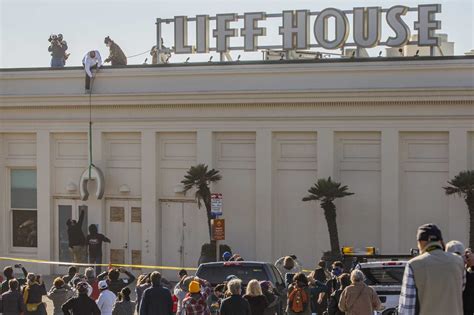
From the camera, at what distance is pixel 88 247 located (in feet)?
97.1

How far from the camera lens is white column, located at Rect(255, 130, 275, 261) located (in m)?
28.2

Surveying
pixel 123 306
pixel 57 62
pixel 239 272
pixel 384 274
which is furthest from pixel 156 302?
pixel 57 62

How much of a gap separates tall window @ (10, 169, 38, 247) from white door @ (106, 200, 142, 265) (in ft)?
8.77

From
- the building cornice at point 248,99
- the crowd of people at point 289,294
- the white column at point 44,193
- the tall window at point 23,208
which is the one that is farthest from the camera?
the tall window at point 23,208

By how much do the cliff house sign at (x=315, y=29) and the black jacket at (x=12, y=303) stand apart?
16357mm


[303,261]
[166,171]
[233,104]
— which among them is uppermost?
[233,104]

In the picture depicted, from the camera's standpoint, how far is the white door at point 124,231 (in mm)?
29875

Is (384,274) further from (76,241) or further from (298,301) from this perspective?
(76,241)

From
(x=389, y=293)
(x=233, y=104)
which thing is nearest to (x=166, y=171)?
(x=233, y=104)

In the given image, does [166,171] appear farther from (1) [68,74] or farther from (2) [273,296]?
(2) [273,296]

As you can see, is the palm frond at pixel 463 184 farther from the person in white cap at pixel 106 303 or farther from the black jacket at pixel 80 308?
the black jacket at pixel 80 308

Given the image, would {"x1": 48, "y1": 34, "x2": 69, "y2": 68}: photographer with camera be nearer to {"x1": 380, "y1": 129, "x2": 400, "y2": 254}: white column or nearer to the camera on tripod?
the camera on tripod

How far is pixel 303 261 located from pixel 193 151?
4426 mm

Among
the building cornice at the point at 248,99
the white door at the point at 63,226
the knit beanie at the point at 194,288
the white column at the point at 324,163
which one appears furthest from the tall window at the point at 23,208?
the knit beanie at the point at 194,288
